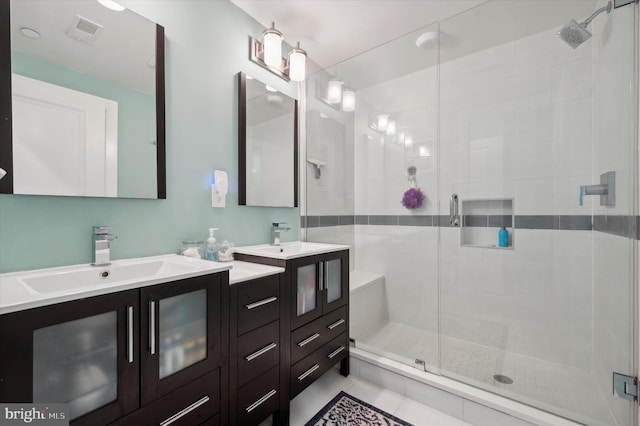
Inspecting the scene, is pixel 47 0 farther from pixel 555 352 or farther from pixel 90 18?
pixel 555 352

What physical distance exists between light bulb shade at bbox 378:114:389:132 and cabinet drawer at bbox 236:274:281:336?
5.65 ft

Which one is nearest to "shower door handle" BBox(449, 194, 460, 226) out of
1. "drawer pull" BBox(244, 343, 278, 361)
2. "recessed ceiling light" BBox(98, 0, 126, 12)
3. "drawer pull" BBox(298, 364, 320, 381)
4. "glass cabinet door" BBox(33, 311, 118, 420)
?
"drawer pull" BBox(298, 364, 320, 381)

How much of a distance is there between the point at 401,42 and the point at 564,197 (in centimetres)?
155

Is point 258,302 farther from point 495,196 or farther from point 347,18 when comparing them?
point 347,18

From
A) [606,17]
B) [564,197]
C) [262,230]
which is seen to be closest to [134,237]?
[262,230]

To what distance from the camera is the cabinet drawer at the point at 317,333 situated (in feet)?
4.87

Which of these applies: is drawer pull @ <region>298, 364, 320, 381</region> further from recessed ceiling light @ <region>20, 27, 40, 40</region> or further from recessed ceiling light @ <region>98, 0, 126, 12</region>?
recessed ceiling light @ <region>98, 0, 126, 12</region>

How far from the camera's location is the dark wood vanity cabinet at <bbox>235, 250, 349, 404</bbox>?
1.44 metres

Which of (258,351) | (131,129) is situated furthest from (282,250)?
(131,129)

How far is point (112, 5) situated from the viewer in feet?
4.04

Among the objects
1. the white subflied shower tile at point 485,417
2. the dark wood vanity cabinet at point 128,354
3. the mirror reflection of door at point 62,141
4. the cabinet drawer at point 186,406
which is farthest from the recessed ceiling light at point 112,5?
the white subflied shower tile at point 485,417

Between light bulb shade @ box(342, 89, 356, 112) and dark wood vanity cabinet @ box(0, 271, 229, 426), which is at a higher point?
light bulb shade @ box(342, 89, 356, 112)

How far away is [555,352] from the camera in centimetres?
181

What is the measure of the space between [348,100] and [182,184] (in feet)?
5.52
